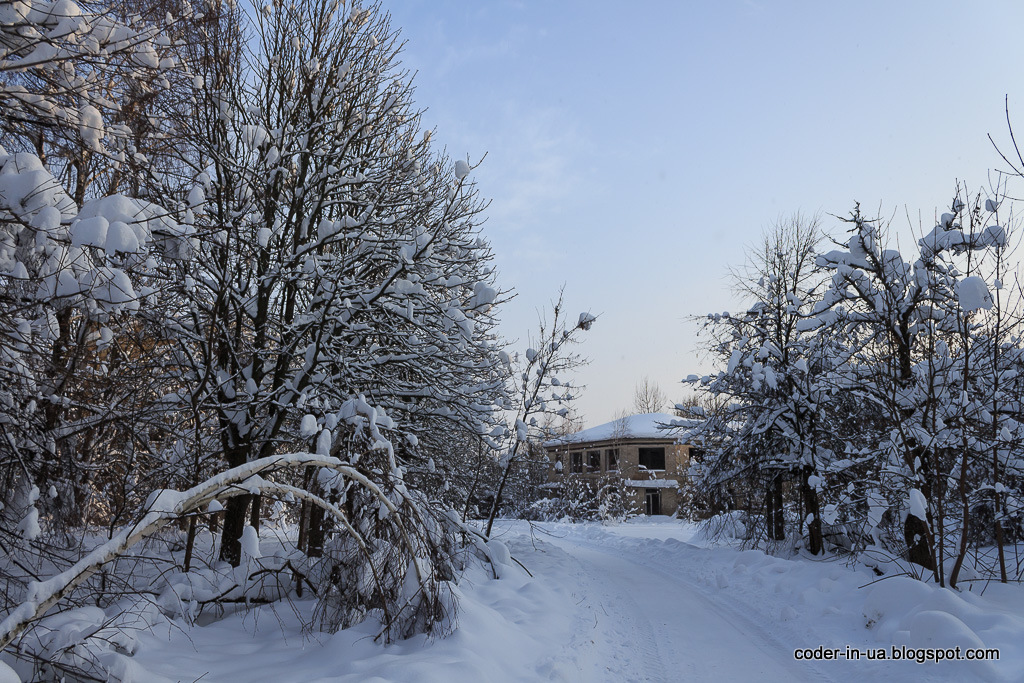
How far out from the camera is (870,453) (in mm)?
9055

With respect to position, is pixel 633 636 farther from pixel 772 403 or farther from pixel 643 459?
pixel 643 459

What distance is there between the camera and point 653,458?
42281 millimetres

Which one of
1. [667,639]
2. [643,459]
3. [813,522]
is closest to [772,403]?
[813,522]

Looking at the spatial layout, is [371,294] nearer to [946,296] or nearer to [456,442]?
[456,442]

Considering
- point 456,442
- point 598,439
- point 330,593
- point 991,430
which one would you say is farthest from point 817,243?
point 598,439

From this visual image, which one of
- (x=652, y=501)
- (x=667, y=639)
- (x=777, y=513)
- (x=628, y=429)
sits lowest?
(x=652, y=501)

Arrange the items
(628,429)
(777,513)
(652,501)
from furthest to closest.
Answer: (628,429) < (652,501) < (777,513)

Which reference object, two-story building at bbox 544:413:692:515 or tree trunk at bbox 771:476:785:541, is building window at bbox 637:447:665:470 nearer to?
two-story building at bbox 544:413:692:515

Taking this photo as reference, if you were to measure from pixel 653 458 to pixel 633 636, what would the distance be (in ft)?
120

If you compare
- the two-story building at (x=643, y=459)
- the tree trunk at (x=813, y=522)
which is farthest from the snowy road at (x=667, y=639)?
the two-story building at (x=643, y=459)

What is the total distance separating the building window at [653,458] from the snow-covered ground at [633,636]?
3222 cm

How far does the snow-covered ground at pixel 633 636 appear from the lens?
489 cm

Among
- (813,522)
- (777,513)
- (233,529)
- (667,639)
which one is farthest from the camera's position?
(777,513)

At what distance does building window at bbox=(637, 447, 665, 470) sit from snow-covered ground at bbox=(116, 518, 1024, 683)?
32.2 meters
